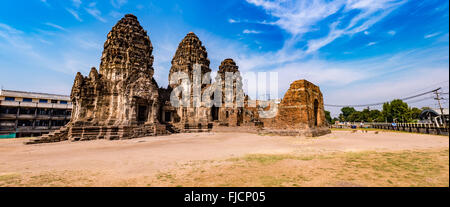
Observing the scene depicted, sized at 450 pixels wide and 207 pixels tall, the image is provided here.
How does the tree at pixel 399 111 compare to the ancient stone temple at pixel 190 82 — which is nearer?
the ancient stone temple at pixel 190 82

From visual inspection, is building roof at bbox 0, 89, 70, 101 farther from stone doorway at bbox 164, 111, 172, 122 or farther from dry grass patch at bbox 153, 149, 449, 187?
dry grass patch at bbox 153, 149, 449, 187

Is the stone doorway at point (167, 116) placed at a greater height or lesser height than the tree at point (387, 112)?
A: lesser

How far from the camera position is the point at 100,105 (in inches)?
756

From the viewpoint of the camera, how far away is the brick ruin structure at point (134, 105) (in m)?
16.4

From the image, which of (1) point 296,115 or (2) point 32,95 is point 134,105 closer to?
(1) point 296,115

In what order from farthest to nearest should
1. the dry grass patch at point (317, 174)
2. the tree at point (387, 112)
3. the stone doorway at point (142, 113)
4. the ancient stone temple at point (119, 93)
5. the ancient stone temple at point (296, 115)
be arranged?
the tree at point (387, 112)
the stone doorway at point (142, 113)
the ancient stone temple at point (119, 93)
the ancient stone temple at point (296, 115)
the dry grass patch at point (317, 174)

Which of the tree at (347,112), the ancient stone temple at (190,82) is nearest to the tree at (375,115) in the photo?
the tree at (347,112)

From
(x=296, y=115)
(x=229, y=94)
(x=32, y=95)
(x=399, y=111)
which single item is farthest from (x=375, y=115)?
(x=32, y=95)

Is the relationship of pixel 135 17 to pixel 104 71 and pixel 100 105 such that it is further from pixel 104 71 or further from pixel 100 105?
pixel 100 105

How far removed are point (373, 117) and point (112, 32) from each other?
7888 cm

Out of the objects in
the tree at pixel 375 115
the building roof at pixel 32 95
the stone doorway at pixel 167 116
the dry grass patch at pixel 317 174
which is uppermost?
the building roof at pixel 32 95

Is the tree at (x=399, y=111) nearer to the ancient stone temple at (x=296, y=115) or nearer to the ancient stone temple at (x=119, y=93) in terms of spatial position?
the ancient stone temple at (x=296, y=115)

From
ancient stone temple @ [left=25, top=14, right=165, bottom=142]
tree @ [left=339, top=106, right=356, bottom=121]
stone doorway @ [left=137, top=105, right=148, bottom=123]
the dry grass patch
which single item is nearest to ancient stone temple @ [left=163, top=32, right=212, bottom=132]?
stone doorway @ [left=137, top=105, right=148, bottom=123]
